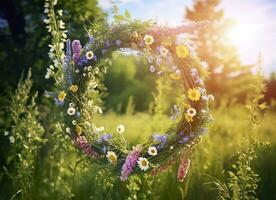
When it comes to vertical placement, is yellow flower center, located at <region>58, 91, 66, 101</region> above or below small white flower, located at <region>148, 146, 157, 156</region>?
above

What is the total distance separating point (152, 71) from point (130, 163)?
895mm

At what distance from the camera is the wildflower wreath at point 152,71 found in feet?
14.6

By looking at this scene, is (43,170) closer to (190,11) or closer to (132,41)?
(132,41)

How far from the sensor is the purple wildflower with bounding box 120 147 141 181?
440 cm

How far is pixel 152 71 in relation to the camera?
4699 millimetres

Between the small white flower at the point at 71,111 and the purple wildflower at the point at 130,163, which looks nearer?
the purple wildflower at the point at 130,163

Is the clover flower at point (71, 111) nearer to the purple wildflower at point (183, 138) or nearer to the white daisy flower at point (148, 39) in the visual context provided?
the white daisy flower at point (148, 39)

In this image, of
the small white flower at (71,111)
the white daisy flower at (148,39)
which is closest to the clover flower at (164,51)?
the white daisy flower at (148,39)

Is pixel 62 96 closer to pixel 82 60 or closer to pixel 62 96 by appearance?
pixel 62 96

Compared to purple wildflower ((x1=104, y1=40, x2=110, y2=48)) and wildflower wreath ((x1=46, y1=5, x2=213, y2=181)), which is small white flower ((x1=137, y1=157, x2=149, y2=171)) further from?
purple wildflower ((x1=104, y1=40, x2=110, y2=48))

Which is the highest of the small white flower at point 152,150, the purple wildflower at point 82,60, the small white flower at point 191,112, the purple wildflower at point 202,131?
the purple wildflower at point 82,60

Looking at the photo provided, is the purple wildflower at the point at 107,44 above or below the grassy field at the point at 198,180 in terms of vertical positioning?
above

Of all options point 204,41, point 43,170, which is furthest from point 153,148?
point 204,41

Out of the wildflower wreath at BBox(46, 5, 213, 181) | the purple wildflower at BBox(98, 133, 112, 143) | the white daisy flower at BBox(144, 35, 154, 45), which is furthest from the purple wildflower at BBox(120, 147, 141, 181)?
the white daisy flower at BBox(144, 35, 154, 45)
